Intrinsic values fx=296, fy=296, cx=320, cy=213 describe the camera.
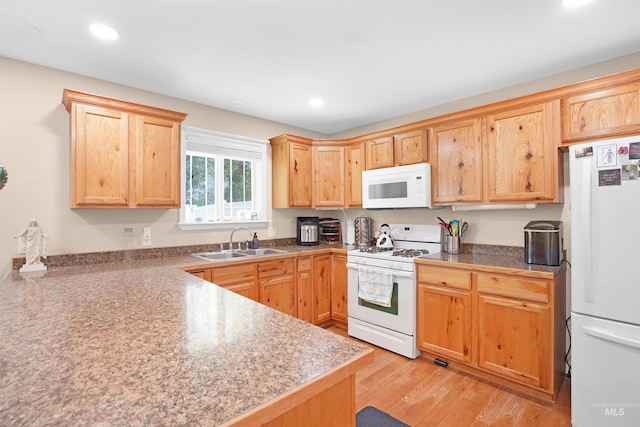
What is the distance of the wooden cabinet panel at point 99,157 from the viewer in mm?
2203

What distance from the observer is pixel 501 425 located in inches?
72.6

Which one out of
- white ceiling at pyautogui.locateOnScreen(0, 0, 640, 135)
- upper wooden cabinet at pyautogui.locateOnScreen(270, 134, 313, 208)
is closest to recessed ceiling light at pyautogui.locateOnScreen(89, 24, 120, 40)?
white ceiling at pyautogui.locateOnScreen(0, 0, 640, 135)

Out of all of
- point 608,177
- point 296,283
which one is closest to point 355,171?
point 296,283

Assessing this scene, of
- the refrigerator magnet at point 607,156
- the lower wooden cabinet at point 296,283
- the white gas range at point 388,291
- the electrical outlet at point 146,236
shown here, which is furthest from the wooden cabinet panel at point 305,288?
the refrigerator magnet at point 607,156

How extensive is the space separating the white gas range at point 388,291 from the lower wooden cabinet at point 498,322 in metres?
0.11

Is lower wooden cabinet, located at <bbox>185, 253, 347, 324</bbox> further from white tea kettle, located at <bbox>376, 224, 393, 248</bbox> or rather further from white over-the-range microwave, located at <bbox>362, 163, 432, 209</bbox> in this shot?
white over-the-range microwave, located at <bbox>362, 163, 432, 209</bbox>

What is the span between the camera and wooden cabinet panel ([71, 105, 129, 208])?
220cm

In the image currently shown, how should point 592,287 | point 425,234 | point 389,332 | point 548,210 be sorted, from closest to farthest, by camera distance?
point 592,287 → point 548,210 → point 389,332 → point 425,234

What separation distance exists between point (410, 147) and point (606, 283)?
190 centimetres

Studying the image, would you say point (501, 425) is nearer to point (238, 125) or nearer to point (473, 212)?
point (473, 212)

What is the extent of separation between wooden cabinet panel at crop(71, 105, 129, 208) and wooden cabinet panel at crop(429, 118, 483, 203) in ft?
9.08

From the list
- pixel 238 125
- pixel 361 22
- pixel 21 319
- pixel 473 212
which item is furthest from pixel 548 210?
pixel 21 319

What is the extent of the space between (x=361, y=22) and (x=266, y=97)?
4.53 ft

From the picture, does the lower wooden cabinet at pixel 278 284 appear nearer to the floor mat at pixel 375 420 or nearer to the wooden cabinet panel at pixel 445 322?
the wooden cabinet panel at pixel 445 322
